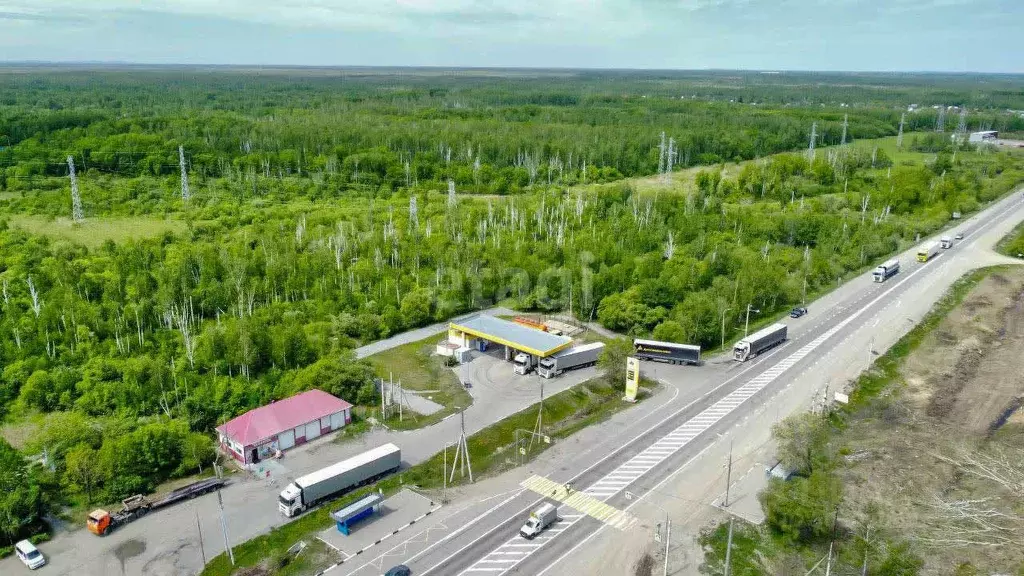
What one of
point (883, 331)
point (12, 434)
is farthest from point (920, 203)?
point (12, 434)

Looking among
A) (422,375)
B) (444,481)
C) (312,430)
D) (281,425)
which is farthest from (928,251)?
(281,425)

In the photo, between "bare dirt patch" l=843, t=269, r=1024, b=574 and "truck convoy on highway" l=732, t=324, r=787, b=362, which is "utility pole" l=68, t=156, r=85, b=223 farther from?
"bare dirt patch" l=843, t=269, r=1024, b=574

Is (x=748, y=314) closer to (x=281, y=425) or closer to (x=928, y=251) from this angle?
(x=928, y=251)

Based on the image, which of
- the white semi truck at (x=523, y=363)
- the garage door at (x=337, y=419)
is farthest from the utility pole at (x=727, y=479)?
the garage door at (x=337, y=419)

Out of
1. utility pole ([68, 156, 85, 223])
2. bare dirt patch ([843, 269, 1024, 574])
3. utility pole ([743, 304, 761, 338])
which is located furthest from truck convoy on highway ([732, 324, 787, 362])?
utility pole ([68, 156, 85, 223])

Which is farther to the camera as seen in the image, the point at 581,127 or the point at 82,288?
the point at 581,127

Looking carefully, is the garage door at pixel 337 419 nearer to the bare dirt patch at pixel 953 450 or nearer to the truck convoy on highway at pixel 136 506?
the truck convoy on highway at pixel 136 506

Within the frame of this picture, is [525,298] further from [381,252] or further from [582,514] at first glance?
[582,514]
